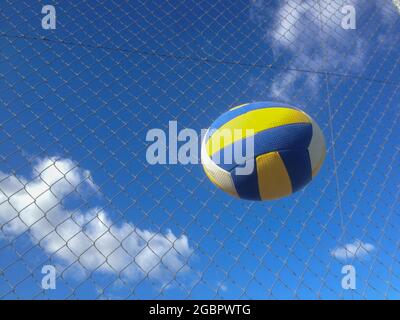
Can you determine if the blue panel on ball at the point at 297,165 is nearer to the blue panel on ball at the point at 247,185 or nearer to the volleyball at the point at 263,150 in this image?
the volleyball at the point at 263,150

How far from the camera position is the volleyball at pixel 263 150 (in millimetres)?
2420

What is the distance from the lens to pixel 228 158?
8.09 ft

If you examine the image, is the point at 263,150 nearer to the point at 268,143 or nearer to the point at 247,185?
the point at 268,143

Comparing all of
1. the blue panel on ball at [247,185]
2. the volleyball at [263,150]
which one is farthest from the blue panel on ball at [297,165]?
the blue panel on ball at [247,185]

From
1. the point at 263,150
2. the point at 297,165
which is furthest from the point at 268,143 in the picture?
the point at 297,165

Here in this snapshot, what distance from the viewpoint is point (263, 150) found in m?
2.40

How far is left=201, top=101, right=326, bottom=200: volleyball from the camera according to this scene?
7.94 feet

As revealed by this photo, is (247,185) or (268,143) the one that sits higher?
(268,143)
